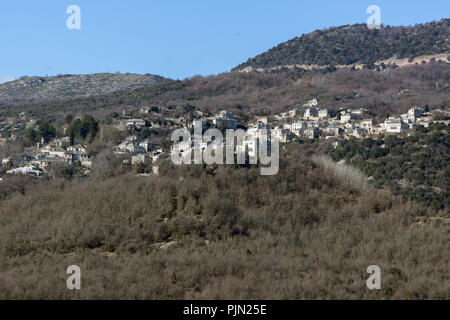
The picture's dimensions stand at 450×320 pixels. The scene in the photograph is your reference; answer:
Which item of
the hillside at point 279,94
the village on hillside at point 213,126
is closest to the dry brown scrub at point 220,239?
the village on hillside at point 213,126

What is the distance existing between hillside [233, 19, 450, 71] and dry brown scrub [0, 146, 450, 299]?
275 feet

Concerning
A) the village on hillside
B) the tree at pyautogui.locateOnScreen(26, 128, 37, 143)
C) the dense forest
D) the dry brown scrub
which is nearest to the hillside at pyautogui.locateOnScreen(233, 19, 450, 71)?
the village on hillside

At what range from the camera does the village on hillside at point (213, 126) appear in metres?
30.6

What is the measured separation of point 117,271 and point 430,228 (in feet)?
29.7

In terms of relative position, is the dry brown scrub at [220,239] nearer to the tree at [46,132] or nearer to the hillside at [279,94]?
the tree at [46,132]

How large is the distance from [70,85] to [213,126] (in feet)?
195

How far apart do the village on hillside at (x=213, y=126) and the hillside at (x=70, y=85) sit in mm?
32248

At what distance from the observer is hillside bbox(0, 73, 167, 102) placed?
8906 centimetres

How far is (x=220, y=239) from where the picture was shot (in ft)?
50.1

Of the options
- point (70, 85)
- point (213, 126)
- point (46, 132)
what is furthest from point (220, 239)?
point (70, 85)

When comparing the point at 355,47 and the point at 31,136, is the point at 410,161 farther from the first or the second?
the point at 355,47

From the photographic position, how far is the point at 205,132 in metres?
40.6

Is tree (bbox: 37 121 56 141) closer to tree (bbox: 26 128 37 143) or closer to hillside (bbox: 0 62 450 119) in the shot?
tree (bbox: 26 128 37 143)
